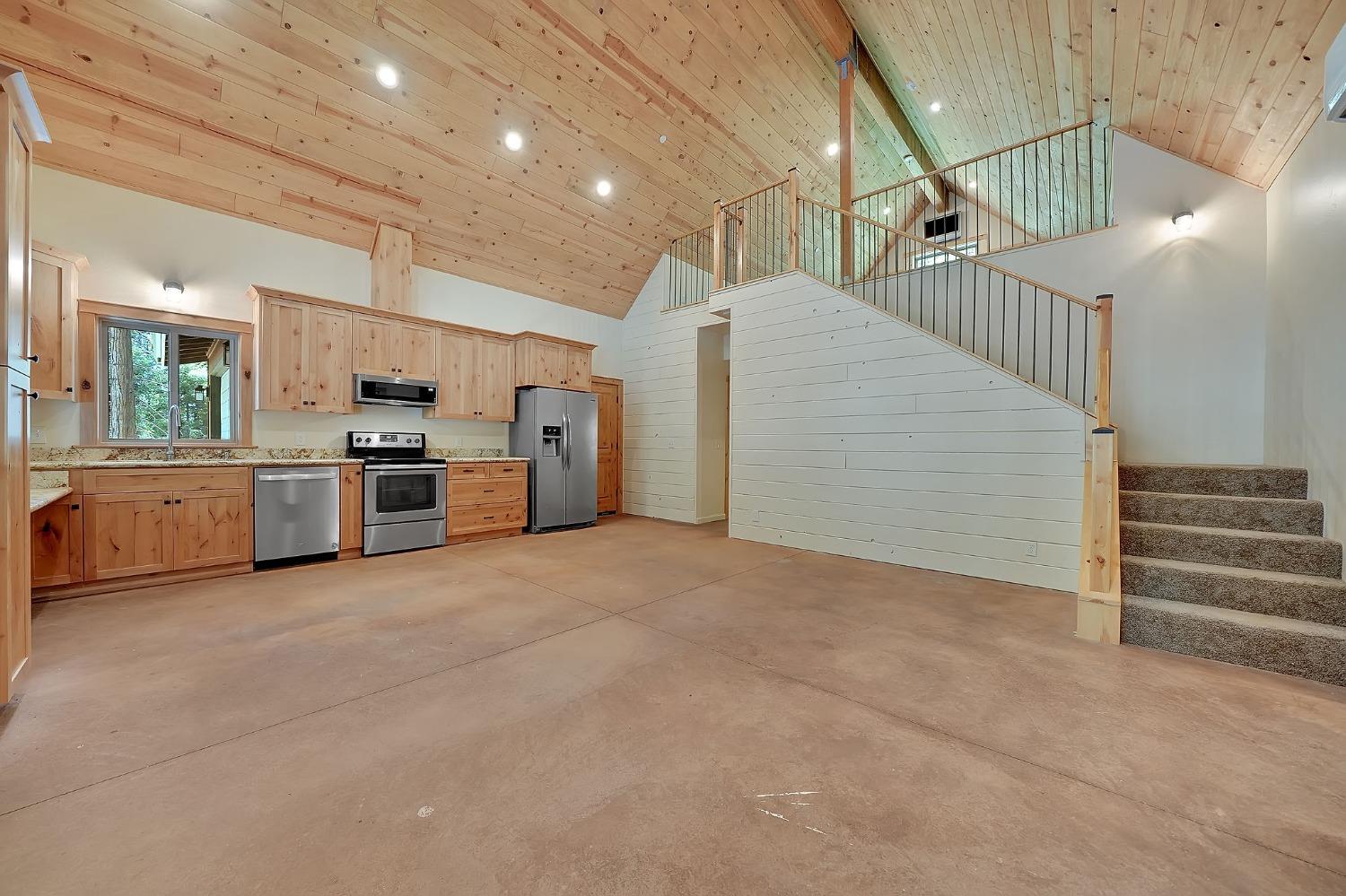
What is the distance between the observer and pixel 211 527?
3.80 m

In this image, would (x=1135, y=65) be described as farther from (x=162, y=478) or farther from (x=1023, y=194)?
(x=162, y=478)

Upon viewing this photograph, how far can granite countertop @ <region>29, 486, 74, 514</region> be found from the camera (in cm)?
254

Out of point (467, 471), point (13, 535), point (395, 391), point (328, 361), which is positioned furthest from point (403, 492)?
point (13, 535)

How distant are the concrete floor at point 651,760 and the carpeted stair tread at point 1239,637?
15 centimetres

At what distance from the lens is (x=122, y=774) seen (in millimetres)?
1548

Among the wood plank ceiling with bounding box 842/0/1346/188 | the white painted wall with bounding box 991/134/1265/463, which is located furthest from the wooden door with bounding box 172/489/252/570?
the white painted wall with bounding box 991/134/1265/463

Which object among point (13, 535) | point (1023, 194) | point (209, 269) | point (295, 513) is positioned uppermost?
point (1023, 194)

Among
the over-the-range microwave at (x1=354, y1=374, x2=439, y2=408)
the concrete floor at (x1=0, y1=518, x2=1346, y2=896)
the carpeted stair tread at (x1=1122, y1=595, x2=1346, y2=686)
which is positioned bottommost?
the concrete floor at (x1=0, y1=518, x2=1346, y2=896)

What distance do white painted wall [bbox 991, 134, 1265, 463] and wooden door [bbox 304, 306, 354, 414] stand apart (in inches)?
→ 280

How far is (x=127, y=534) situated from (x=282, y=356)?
5.71 feet

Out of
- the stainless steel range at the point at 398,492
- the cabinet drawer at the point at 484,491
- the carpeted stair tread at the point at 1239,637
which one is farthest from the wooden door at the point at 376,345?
the carpeted stair tread at the point at 1239,637

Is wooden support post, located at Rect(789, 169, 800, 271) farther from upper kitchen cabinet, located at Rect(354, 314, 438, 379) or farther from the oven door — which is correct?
the oven door

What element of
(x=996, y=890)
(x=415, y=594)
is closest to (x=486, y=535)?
(x=415, y=594)

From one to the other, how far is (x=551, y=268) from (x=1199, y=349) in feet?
22.1
